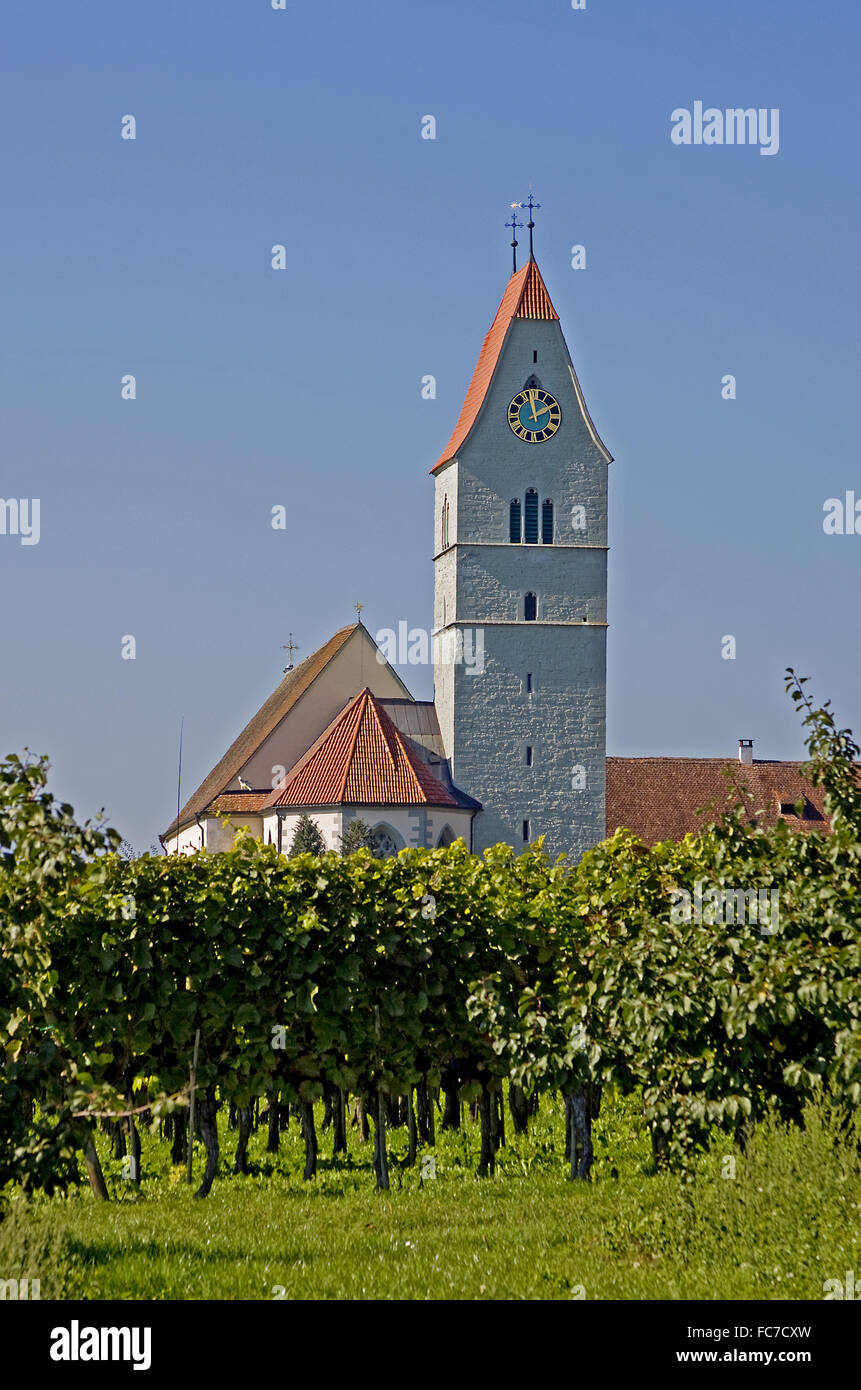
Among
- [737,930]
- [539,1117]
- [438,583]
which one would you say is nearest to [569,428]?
[438,583]

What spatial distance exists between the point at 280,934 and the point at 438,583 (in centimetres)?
4896

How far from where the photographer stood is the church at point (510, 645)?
55.4 meters

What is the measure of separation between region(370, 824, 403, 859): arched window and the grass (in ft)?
117

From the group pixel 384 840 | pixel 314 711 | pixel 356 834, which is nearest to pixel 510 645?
pixel 314 711

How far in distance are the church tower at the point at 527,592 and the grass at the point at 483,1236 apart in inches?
1736

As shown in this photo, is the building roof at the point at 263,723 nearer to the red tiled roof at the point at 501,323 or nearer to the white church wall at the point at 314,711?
the white church wall at the point at 314,711

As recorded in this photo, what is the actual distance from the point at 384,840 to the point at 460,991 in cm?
3576

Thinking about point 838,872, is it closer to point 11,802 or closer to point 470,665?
point 11,802

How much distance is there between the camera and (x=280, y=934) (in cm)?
1207

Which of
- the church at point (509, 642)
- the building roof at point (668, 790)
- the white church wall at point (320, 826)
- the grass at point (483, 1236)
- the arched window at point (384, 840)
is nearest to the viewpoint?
the grass at point (483, 1236)

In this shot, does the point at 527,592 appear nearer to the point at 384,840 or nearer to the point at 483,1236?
the point at 384,840

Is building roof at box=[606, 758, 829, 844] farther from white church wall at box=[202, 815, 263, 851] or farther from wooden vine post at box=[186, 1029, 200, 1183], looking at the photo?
wooden vine post at box=[186, 1029, 200, 1183]

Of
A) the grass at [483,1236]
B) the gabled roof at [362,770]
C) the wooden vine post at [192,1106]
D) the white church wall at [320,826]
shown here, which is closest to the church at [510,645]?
the gabled roof at [362,770]
